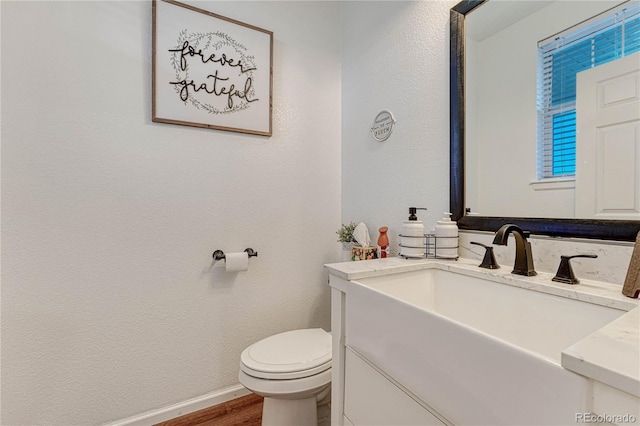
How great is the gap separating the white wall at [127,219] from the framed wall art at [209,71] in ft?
0.20

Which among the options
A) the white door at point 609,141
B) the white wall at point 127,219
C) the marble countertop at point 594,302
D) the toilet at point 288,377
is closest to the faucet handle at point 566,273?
the marble countertop at point 594,302

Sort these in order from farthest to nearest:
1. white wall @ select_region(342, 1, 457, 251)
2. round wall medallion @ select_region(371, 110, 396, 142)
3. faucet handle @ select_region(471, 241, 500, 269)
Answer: round wall medallion @ select_region(371, 110, 396, 142) → white wall @ select_region(342, 1, 457, 251) → faucet handle @ select_region(471, 241, 500, 269)

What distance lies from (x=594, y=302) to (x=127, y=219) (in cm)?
168

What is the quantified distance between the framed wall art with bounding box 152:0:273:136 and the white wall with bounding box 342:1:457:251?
20.7 inches

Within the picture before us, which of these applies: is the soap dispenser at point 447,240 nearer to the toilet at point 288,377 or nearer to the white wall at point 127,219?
the toilet at point 288,377

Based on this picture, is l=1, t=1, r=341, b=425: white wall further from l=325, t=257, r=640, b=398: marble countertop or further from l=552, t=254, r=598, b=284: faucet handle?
l=552, t=254, r=598, b=284: faucet handle

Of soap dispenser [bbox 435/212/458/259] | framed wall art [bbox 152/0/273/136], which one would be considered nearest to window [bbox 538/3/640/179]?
soap dispenser [bbox 435/212/458/259]

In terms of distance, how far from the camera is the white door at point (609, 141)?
73cm

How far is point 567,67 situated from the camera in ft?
2.82

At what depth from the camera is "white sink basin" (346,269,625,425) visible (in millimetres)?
429

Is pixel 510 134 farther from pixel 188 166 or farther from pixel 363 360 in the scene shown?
pixel 188 166

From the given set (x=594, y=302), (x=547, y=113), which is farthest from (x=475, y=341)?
(x=547, y=113)

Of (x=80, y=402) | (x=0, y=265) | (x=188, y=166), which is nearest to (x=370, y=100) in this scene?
(x=188, y=166)

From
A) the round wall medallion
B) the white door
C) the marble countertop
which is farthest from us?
the round wall medallion
